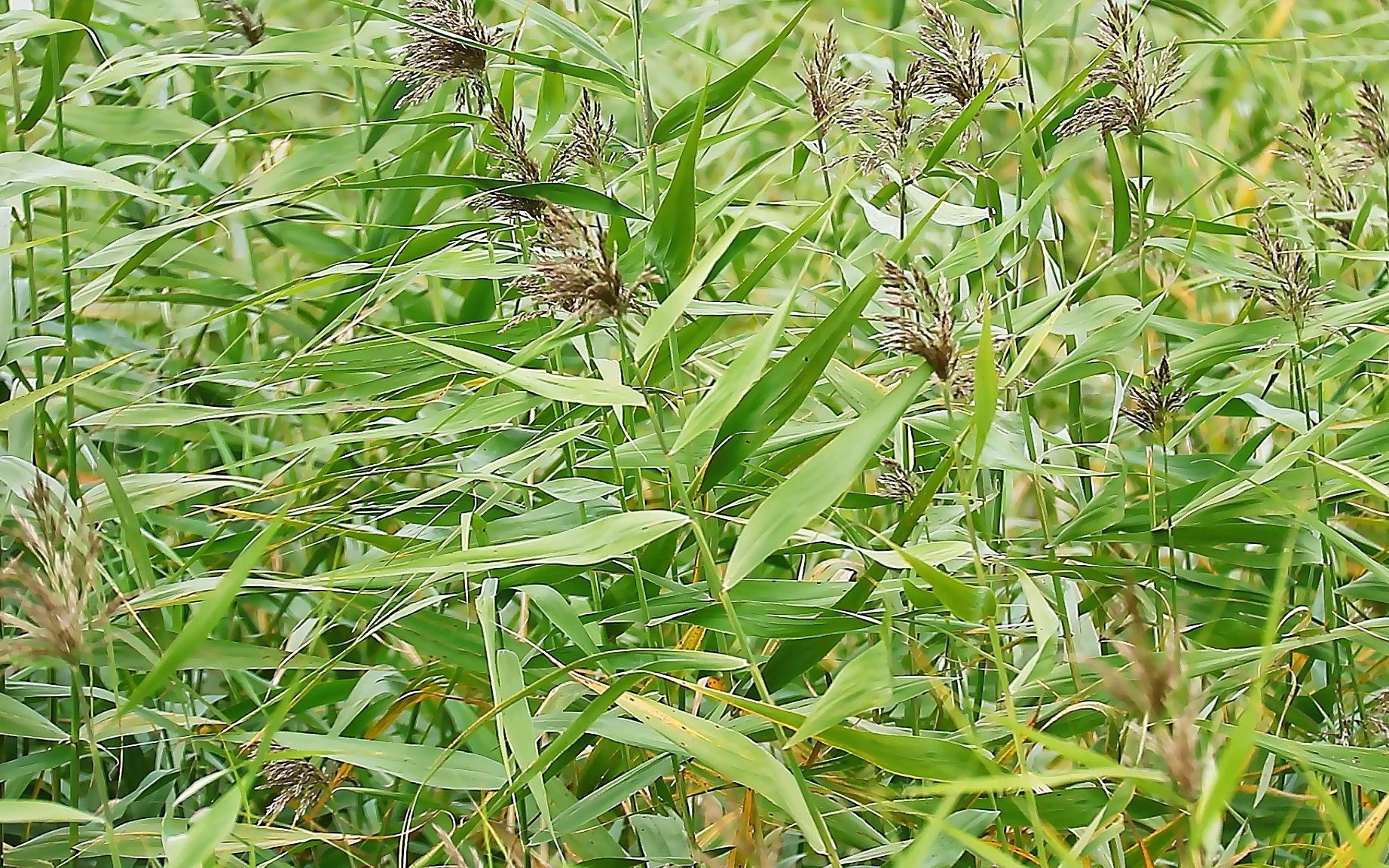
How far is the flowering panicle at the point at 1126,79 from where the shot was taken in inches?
24.6

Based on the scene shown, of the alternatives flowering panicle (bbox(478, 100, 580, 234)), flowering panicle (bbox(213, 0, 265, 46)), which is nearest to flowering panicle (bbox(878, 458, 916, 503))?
flowering panicle (bbox(478, 100, 580, 234))

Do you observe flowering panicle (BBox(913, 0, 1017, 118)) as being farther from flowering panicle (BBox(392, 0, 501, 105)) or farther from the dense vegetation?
flowering panicle (BBox(392, 0, 501, 105))

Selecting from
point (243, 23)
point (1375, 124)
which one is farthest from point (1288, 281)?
point (243, 23)

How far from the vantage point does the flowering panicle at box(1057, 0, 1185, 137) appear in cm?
62

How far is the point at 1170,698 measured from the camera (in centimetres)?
34

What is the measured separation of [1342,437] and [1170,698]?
2.00ft

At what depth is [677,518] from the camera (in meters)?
0.45

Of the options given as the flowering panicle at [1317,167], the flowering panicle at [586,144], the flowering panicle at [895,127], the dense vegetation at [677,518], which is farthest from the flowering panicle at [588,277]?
the flowering panicle at [1317,167]

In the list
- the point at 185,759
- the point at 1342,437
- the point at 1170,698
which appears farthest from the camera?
the point at 1342,437

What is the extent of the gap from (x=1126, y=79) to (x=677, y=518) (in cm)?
34

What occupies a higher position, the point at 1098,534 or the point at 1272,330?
the point at 1272,330

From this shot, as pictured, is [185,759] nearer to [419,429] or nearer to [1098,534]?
[419,429]

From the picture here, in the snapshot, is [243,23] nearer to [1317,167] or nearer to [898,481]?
[898,481]

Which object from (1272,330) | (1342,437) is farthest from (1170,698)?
(1342,437)
